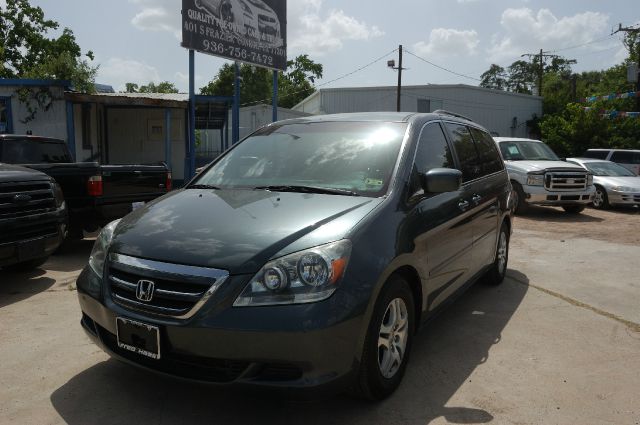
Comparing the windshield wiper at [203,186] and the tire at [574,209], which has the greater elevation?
the windshield wiper at [203,186]

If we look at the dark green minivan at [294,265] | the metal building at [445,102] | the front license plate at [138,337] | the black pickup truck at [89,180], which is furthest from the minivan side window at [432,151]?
the metal building at [445,102]

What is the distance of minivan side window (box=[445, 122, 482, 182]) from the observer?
4.43 m

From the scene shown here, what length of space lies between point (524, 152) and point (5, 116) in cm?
1271

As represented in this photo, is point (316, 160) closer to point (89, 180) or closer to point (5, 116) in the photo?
point (89, 180)

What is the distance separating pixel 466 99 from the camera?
36688 mm

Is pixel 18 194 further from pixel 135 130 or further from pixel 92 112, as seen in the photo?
pixel 135 130

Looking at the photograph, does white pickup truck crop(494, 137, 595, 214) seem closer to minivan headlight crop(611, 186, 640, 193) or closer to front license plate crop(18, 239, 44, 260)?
minivan headlight crop(611, 186, 640, 193)

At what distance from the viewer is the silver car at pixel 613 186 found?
42.9 feet

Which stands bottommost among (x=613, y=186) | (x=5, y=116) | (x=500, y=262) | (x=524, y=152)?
(x=500, y=262)

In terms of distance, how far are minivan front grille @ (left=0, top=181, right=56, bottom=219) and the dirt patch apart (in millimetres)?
8250

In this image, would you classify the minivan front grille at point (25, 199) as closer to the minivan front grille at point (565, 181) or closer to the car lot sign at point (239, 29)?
the car lot sign at point (239, 29)

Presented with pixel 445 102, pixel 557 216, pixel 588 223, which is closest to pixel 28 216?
pixel 588 223

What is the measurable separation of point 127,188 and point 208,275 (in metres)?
5.04

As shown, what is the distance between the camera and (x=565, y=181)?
11633 mm
